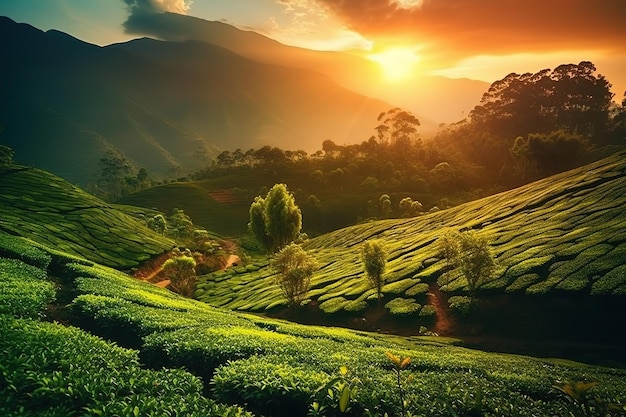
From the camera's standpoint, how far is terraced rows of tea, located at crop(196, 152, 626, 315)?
3928 cm

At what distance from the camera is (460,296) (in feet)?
145

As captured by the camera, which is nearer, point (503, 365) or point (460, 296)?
point (503, 365)

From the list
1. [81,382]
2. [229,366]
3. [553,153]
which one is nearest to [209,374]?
[229,366]

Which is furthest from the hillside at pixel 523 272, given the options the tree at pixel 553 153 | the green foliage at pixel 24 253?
the tree at pixel 553 153

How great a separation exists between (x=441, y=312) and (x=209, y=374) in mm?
31831

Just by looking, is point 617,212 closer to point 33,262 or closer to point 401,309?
point 401,309

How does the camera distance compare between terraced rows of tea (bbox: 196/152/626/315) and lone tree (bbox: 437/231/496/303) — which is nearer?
terraced rows of tea (bbox: 196/152/626/315)

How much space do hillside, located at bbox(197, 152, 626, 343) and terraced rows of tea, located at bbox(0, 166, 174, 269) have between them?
1672 centimetres

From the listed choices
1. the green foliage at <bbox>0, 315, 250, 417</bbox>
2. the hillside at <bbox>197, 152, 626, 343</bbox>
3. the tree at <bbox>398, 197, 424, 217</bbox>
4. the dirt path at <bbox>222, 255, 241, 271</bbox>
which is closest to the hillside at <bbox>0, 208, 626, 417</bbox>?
the green foliage at <bbox>0, 315, 250, 417</bbox>

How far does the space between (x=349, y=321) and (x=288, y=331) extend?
17.4 meters

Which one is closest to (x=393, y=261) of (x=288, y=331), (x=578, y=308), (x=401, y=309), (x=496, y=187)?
(x=401, y=309)

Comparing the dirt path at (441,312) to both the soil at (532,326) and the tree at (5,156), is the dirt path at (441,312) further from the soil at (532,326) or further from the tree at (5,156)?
the tree at (5,156)

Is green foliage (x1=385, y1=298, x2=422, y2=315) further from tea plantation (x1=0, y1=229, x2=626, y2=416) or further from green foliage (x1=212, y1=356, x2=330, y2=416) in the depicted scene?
green foliage (x1=212, y1=356, x2=330, y2=416)

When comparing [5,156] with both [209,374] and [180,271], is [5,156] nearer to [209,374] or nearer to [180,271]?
[180,271]
